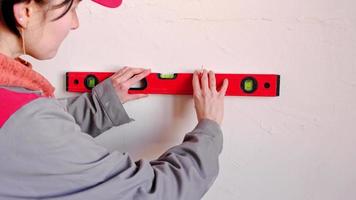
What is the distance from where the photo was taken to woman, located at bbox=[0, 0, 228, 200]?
1.47 ft

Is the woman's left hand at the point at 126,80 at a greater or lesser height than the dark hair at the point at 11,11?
lesser

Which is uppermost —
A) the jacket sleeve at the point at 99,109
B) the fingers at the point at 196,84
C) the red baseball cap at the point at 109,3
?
the red baseball cap at the point at 109,3

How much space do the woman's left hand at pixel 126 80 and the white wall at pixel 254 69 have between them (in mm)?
20

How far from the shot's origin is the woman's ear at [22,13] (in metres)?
0.45

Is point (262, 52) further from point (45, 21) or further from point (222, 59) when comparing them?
point (45, 21)

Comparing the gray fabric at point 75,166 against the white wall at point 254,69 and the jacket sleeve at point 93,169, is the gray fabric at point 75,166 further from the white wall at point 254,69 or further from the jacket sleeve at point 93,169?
the white wall at point 254,69

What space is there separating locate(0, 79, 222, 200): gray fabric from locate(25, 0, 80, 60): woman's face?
0.25 ft

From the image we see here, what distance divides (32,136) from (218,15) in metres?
0.40

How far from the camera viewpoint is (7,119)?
1.42ft


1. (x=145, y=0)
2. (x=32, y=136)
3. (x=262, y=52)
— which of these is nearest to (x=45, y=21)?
(x=32, y=136)

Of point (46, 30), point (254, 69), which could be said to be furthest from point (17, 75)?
point (254, 69)

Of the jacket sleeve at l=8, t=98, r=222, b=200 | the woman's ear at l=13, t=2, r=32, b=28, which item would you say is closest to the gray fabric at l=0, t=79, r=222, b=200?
the jacket sleeve at l=8, t=98, r=222, b=200

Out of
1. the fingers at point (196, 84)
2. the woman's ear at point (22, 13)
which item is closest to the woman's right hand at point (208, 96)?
the fingers at point (196, 84)

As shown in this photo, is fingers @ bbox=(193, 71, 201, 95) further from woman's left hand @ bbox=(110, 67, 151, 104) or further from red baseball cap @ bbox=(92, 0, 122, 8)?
red baseball cap @ bbox=(92, 0, 122, 8)
